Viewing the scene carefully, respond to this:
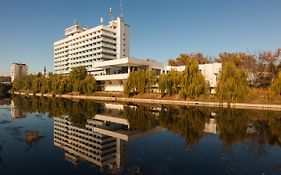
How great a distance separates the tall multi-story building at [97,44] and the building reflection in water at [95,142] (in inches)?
2685

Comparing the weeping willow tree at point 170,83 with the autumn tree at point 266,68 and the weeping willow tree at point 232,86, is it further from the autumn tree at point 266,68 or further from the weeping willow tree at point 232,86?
the autumn tree at point 266,68

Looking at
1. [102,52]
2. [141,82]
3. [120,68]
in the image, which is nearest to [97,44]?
[102,52]

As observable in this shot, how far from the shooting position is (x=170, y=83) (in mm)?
55281

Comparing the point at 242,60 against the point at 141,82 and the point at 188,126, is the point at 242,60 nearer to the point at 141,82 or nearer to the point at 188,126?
the point at 141,82

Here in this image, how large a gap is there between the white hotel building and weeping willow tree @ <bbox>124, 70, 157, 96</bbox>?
11313mm

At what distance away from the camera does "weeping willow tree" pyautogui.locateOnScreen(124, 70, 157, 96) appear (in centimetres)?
6088

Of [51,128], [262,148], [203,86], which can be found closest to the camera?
[262,148]

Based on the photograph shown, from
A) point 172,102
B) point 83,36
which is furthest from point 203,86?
point 83,36

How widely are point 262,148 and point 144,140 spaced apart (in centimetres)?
936

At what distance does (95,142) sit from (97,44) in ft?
284

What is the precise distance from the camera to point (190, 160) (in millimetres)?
14984

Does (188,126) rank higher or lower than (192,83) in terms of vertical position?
lower

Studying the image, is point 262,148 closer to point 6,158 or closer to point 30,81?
point 6,158

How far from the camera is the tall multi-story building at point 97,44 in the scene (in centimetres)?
10031
